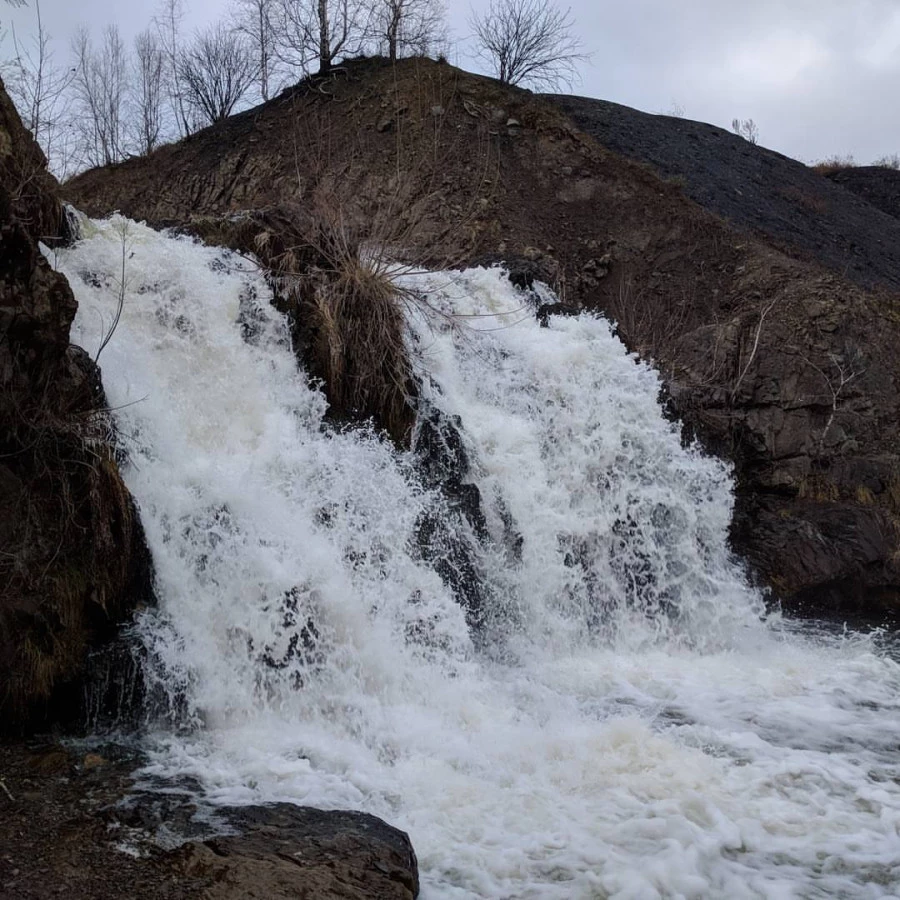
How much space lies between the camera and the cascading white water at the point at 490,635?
187 inches

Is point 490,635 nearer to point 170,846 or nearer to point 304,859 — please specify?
point 304,859

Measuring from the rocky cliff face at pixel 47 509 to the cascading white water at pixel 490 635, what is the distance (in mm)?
383

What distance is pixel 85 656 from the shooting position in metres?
5.38

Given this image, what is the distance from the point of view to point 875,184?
971 inches

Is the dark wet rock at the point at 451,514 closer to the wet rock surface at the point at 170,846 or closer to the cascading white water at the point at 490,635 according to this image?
the cascading white water at the point at 490,635

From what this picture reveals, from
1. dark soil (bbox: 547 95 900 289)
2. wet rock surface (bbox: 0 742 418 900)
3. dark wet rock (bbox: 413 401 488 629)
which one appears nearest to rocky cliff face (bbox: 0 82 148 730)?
wet rock surface (bbox: 0 742 418 900)

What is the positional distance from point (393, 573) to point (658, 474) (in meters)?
3.56

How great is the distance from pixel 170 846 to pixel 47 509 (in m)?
2.19

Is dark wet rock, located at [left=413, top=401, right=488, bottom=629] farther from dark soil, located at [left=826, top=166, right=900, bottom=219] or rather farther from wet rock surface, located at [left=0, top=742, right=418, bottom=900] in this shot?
dark soil, located at [left=826, top=166, right=900, bottom=219]

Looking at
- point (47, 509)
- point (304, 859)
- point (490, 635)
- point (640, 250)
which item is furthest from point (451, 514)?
point (640, 250)

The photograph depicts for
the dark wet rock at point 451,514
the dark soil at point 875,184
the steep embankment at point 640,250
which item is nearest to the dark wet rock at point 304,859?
the dark wet rock at point 451,514

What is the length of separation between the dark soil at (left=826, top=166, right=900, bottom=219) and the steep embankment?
13.8 ft

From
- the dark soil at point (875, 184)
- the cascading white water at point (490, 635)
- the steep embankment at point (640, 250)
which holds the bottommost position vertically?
the cascading white water at point (490, 635)

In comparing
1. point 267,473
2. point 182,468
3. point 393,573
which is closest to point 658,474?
point 393,573
